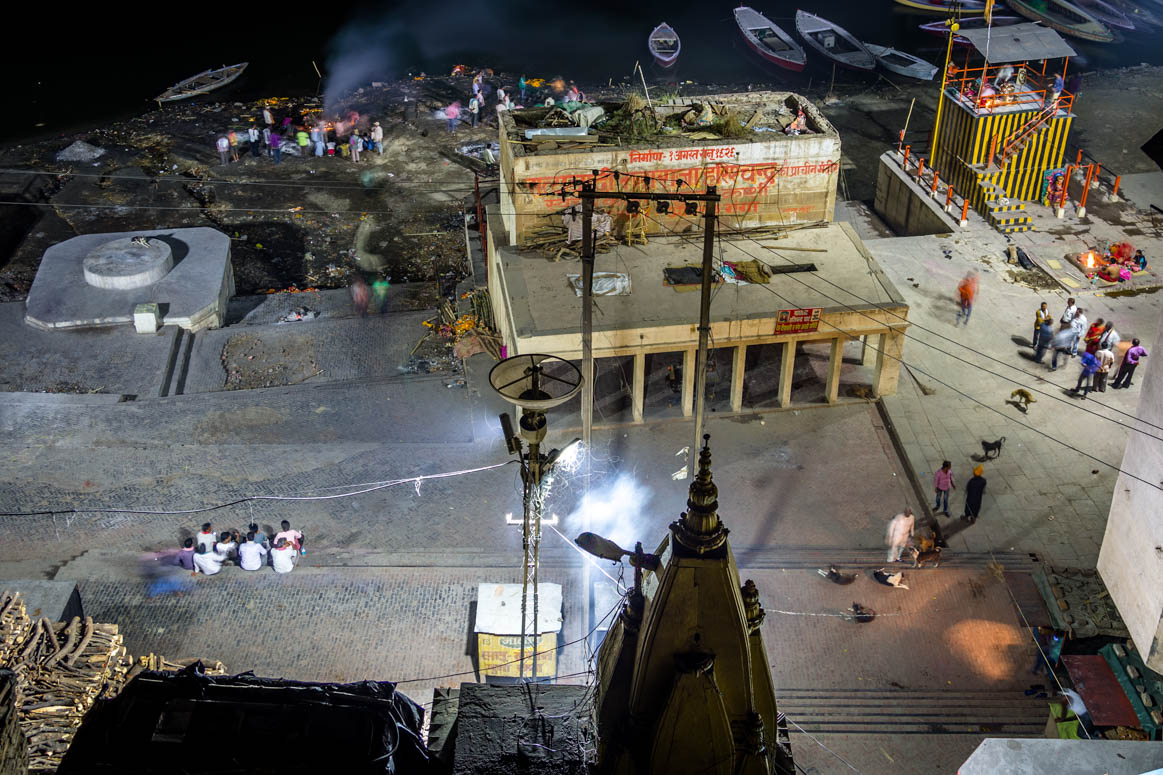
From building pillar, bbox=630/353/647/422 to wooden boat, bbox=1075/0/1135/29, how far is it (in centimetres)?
4013

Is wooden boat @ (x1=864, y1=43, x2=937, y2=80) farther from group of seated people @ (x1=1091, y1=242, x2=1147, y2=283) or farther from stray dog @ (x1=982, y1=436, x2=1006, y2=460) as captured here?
stray dog @ (x1=982, y1=436, x2=1006, y2=460)

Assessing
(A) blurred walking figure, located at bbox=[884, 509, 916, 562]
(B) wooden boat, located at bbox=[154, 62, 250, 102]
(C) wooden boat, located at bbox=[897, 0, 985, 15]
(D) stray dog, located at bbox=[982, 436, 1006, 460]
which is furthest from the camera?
(C) wooden boat, located at bbox=[897, 0, 985, 15]

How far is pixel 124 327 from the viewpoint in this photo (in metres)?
29.8

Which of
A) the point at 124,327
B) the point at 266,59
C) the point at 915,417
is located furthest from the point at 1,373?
the point at 266,59

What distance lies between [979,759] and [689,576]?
8212 mm

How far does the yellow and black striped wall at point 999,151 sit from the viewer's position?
33.5m

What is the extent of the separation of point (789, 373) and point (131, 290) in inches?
704

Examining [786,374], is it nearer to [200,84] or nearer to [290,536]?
[290,536]

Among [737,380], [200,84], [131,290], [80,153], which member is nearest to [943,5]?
[200,84]

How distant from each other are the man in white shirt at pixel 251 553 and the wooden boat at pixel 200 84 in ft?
108

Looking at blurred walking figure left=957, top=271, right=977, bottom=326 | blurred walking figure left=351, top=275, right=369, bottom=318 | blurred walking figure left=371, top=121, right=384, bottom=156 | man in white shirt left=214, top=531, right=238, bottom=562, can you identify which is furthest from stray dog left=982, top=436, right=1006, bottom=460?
blurred walking figure left=371, top=121, right=384, bottom=156

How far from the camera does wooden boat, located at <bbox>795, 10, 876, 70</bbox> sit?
4947 centimetres

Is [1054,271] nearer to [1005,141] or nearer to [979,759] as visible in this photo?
[1005,141]

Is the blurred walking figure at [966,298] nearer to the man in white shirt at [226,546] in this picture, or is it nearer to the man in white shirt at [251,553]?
the man in white shirt at [251,553]
